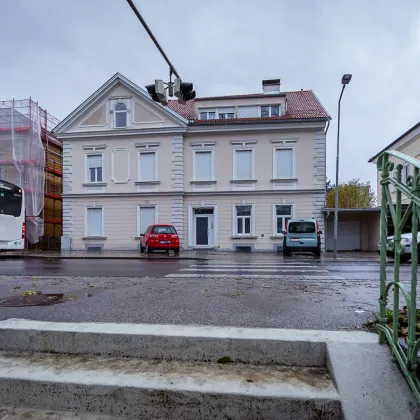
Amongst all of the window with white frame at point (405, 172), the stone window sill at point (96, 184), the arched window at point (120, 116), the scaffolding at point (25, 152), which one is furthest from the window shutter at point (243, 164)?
the window with white frame at point (405, 172)

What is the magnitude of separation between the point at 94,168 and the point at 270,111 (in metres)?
13.0

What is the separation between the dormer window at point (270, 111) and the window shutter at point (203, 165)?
503cm

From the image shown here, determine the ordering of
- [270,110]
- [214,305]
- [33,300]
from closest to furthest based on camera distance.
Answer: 1. [214,305]
2. [33,300]
3. [270,110]

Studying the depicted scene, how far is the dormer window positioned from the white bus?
639 inches

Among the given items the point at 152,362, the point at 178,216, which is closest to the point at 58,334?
the point at 152,362

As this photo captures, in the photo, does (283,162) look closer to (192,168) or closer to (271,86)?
(192,168)

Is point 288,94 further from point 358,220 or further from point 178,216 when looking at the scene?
point 178,216

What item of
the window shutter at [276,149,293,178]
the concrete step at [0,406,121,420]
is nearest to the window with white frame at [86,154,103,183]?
the window shutter at [276,149,293,178]

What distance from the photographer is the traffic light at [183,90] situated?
9591 mm

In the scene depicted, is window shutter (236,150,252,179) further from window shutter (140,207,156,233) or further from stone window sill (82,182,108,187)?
stone window sill (82,182,108,187)

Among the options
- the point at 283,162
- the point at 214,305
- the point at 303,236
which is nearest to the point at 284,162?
the point at 283,162

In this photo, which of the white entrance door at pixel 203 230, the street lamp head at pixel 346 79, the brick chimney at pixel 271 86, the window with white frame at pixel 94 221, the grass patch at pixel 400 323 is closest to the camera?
the grass patch at pixel 400 323

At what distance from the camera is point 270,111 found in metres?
24.1

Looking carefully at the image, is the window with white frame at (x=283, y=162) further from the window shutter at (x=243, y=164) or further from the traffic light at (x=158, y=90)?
the traffic light at (x=158, y=90)
